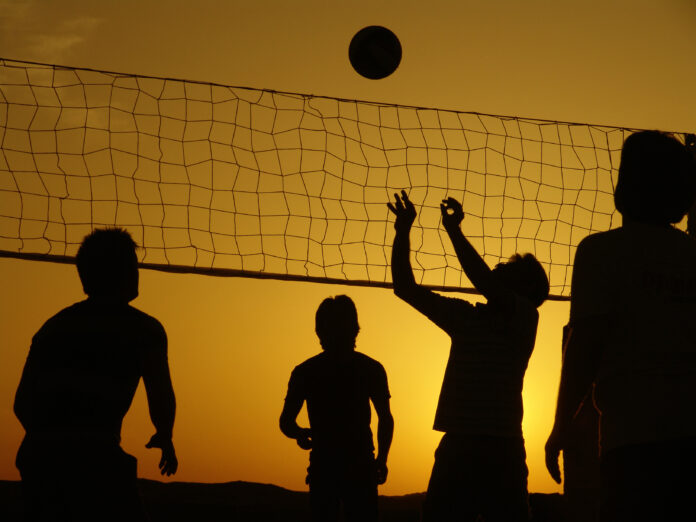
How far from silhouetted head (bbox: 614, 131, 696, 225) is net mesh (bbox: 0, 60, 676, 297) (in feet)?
13.3

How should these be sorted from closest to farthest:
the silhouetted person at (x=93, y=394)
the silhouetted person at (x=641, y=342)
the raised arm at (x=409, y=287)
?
the silhouetted person at (x=641, y=342), the silhouetted person at (x=93, y=394), the raised arm at (x=409, y=287)

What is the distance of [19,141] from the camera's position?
7418 millimetres

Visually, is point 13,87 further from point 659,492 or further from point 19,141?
A: point 659,492

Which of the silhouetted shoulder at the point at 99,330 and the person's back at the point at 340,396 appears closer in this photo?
the silhouetted shoulder at the point at 99,330

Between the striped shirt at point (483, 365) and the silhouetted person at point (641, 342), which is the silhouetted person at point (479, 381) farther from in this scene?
the silhouetted person at point (641, 342)

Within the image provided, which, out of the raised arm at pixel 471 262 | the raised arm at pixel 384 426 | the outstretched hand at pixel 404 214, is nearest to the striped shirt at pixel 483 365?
the raised arm at pixel 471 262

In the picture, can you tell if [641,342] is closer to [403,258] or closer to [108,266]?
[403,258]

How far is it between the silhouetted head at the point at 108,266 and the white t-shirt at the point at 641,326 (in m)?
1.61

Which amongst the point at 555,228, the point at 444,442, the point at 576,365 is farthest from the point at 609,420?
the point at 555,228

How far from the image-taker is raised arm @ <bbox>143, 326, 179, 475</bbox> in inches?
138

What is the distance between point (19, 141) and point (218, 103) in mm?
1498

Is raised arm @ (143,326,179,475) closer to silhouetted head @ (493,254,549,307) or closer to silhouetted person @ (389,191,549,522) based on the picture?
silhouetted person @ (389,191,549,522)

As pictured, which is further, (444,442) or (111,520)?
Result: (444,442)

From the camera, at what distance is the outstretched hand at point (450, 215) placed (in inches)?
153
